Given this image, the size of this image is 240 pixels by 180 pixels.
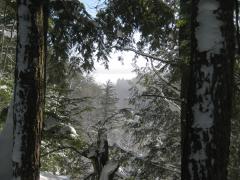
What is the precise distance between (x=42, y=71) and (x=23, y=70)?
29 centimetres

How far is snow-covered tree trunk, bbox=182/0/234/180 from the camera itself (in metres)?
4.00

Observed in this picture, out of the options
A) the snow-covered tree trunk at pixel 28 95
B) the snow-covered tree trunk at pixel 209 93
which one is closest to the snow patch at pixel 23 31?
the snow-covered tree trunk at pixel 28 95

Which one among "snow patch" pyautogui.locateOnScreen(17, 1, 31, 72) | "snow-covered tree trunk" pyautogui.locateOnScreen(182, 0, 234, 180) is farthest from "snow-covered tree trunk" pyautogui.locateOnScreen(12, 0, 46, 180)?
"snow-covered tree trunk" pyautogui.locateOnScreen(182, 0, 234, 180)

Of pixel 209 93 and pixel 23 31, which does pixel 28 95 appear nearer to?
pixel 23 31

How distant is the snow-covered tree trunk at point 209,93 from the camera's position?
13.1 feet

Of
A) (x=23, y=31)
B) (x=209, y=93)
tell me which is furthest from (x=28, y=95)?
(x=209, y=93)

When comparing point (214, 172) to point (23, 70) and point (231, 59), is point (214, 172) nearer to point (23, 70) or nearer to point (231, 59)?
point (231, 59)

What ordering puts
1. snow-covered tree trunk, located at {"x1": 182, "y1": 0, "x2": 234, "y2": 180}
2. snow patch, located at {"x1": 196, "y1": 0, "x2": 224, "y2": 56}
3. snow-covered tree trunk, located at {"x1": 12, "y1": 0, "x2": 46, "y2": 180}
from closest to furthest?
snow-covered tree trunk, located at {"x1": 182, "y1": 0, "x2": 234, "y2": 180}, snow patch, located at {"x1": 196, "y1": 0, "x2": 224, "y2": 56}, snow-covered tree trunk, located at {"x1": 12, "y1": 0, "x2": 46, "y2": 180}

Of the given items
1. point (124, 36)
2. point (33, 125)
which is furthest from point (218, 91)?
point (124, 36)

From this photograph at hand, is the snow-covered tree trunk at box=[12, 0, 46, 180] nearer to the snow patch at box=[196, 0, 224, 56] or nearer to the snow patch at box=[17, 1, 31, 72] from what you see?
the snow patch at box=[17, 1, 31, 72]

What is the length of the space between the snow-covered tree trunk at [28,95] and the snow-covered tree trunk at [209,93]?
2.73m

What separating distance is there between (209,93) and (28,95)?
2.97 m

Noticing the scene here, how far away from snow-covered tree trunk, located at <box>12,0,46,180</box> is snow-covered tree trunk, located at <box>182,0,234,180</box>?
2726 millimetres

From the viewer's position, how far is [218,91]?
4.09m
